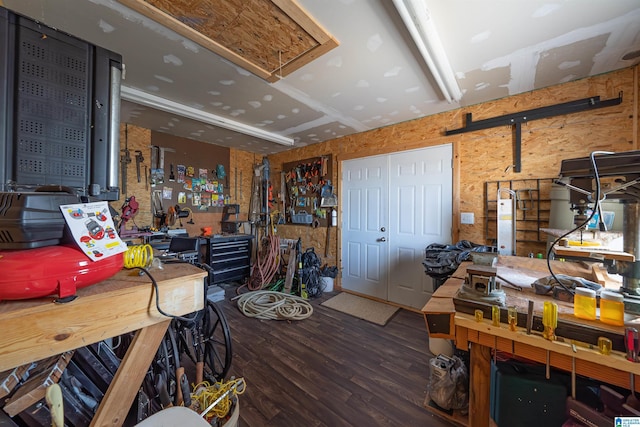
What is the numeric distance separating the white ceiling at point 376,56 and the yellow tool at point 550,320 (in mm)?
1762

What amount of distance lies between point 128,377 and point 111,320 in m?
0.28

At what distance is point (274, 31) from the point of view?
61.4 inches

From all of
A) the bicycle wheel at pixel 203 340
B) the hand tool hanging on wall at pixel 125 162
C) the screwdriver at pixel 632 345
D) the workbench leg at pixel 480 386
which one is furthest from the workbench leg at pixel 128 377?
the hand tool hanging on wall at pixel 125 162

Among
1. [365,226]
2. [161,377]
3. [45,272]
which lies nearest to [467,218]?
[365,226]

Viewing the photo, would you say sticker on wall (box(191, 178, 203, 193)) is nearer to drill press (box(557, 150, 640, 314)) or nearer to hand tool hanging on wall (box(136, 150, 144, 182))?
hand tool hanging on wall (box(136, 150, 144, 182))

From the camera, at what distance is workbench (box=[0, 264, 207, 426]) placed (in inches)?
21.5

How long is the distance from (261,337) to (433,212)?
2.60 metres

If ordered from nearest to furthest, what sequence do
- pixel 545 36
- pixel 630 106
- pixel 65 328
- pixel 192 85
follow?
pixel 65 328 < pixel 545 36 < pixel 630 106 < pixel 192 85

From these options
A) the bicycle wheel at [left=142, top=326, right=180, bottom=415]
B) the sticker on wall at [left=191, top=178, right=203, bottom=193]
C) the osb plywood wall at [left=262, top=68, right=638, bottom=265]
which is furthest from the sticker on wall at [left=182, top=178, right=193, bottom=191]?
the bicycle wheel at [left=142, top=326, right=180, bottom=415]

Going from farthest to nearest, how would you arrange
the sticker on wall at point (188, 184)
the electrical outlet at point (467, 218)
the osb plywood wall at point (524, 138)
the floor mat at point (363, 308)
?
1. the sticker on wall at point (188, 184)
2. the floor mat at point (363, 308)
3. the electrical outlet at point (467, 218)
4. the osb plywood wall at point (524, 138)

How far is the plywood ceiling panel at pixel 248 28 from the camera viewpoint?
4.47 feet

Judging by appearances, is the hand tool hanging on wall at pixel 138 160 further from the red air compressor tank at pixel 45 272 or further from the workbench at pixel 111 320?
the red air compressor tank at pixel 45 272

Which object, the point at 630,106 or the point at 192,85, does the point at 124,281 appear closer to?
the point at 192,85

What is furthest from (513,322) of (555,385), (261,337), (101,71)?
(261,337)
